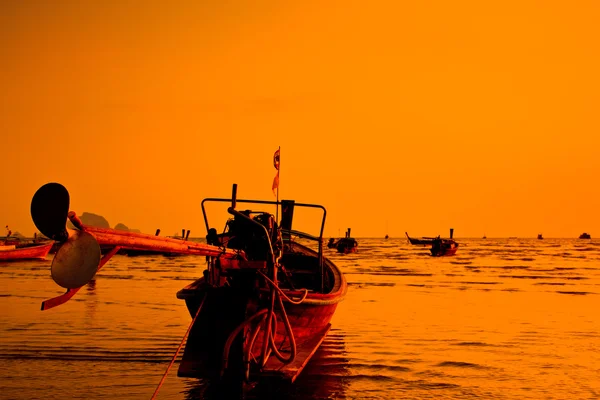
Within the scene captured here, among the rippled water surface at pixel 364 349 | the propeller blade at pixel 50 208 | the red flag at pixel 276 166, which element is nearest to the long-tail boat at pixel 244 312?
the rippled water surface at pixel 364 349

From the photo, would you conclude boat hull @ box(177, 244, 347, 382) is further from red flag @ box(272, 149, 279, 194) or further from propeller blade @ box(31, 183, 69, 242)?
propeller blade @ box(31, 183, 69, 242)

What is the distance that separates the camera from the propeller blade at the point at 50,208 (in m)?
4.39

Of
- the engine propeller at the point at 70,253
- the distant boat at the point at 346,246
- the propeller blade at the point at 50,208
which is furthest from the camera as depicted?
the distant boat at the point at 346,246

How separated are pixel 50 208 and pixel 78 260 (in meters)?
0.57

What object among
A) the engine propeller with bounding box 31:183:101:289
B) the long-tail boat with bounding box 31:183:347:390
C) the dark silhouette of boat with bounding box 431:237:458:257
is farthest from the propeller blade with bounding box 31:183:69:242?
the dark silhouette of boat with bounding box 431:237:458:257

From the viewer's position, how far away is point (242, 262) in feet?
31.3

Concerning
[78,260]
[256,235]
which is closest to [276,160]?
[256,235]

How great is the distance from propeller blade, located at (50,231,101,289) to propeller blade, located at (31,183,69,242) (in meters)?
0.23

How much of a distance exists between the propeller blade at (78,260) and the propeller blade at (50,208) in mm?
231

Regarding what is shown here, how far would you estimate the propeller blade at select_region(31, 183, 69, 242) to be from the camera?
4.39m

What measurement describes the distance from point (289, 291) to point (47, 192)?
6.85m

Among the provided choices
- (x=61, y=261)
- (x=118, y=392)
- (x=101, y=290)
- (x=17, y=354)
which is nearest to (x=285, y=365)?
(x=118, y=392)

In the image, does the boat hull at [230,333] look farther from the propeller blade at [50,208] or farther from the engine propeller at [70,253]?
the propeller blade at [50,208]

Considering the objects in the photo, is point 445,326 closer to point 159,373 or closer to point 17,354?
point 159,373
